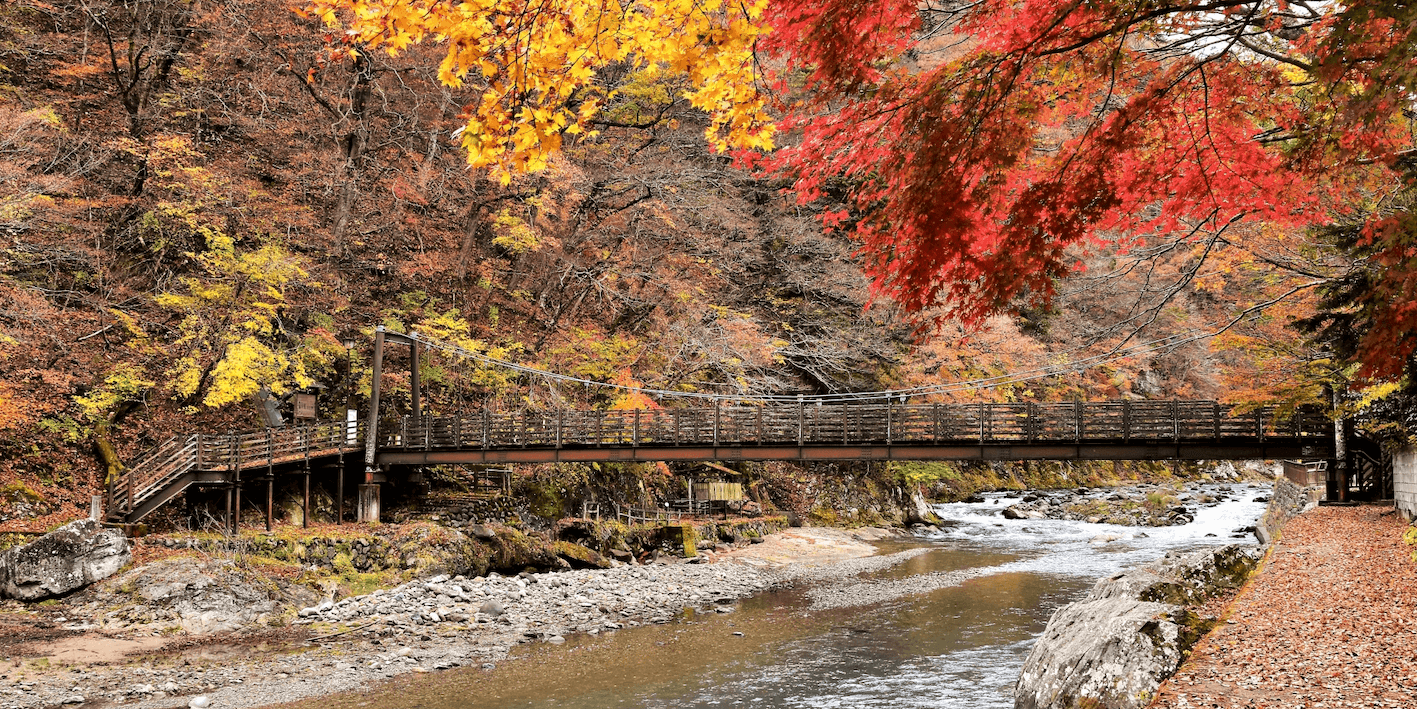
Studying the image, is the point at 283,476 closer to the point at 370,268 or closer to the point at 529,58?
the point at 370,268

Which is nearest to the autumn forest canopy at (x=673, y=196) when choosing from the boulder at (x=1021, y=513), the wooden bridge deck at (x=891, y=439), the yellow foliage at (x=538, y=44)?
the yellow foliage at (x=538, y=44)

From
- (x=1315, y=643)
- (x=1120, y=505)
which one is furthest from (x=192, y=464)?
(x=1120, y=505)

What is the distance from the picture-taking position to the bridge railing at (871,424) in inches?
695

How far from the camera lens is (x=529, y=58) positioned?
10.8 ft

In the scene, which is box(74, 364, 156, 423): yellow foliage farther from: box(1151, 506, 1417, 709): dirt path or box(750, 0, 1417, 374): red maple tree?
box(1151, 506, 1417, 709): dirt path

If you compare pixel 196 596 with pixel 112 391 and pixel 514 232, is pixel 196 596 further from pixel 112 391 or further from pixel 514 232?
pixel 514 232

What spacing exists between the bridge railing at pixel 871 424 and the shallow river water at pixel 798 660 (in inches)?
118

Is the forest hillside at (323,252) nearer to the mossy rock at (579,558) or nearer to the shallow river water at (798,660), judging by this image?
the shallow river water at (798,660)

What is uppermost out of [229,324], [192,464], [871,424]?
[229,324]

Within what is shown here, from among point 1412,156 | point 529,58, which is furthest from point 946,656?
point 529,58

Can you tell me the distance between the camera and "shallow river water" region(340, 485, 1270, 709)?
8.80 meters

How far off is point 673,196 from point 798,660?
1551 centimetres

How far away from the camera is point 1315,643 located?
6.03 meters

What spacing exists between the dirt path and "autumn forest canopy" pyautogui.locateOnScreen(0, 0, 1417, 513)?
2.02m
